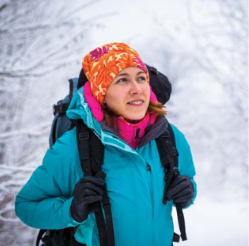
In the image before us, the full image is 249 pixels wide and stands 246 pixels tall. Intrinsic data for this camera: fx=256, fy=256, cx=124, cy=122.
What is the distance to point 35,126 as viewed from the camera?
15.8 feet

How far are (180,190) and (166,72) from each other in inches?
251

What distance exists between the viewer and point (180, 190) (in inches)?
59.6

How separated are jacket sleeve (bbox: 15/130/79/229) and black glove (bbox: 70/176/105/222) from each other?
7 cm

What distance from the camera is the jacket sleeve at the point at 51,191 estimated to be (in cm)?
140

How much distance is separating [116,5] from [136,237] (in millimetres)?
6485

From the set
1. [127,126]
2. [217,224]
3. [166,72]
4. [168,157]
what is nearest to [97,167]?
[127,126]

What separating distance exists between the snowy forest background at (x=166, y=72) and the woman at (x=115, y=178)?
247cm

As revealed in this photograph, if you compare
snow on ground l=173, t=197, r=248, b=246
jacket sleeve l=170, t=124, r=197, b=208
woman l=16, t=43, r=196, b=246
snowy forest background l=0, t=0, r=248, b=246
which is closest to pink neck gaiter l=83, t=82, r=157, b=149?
woman l=16, t=43, r=196, b=246

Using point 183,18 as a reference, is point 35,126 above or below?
below

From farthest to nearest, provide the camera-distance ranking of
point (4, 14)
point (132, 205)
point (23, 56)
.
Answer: point (23, 56), point (4, 14), point (132, 205)

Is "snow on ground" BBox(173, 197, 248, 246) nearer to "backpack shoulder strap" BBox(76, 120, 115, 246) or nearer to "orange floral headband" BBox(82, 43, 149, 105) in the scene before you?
"backpack shoulder strap" BBox(76, 120, 115, 246)

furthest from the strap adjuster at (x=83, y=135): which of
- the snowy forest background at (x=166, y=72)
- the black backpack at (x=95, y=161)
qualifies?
the snowy forest background at (x=166, y=72)

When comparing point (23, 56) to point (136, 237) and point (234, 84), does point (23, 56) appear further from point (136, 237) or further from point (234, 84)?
point (234, 84)

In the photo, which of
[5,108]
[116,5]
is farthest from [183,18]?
[5,108]
